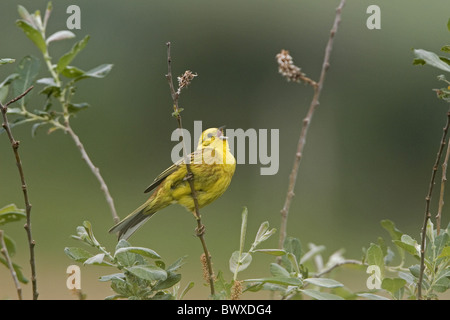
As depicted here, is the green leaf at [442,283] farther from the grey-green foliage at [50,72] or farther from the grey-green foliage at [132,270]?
the grey-green foliage at [50,72]

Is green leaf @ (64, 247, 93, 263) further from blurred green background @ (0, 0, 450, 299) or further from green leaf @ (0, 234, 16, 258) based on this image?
blurred green background @ (0, 0, 450, 299)

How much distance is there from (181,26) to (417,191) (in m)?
2.99

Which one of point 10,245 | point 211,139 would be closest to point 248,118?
point 211,139

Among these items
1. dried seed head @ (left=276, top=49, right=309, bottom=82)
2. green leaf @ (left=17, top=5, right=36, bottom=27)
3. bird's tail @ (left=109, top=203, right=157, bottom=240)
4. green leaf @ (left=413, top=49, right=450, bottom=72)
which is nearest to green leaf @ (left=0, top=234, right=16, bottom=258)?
bird's tail @ (left=109, top=203, right=157, bottom=240)

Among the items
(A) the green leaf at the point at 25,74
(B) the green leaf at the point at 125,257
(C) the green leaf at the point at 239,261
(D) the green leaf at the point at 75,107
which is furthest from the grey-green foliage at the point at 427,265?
(A) the green leaf at the point at 25,74

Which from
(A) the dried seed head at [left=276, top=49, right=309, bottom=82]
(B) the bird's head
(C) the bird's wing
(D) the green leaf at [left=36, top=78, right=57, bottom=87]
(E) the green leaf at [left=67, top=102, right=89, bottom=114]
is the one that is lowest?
(C) the bird's wing

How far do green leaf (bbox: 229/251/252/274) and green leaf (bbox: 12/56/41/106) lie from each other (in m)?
0.52

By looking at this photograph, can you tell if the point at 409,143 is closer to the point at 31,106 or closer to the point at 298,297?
the point at 31,106

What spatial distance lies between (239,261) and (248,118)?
4423 mm

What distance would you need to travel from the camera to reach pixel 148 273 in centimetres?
109

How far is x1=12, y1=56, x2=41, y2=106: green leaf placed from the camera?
50.4 inches

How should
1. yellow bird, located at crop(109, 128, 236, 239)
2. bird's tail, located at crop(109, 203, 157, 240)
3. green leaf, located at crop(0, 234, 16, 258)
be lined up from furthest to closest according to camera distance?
yellow bird, located at crop(109, 128, 236, 239)
bird's tail, located at crop(109, 203, 157, 240)
green leaf, located at crop(0, 234, 16, 258)
